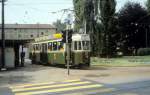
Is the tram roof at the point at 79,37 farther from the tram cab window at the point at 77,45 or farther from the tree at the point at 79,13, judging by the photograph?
the tree at the point at 79,13

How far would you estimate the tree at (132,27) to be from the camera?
260ft

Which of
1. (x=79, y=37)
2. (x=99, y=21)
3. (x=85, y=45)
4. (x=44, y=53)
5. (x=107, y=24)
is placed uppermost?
(x=99, y=21)

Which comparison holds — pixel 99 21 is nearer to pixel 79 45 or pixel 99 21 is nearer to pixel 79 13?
pixel 79 13

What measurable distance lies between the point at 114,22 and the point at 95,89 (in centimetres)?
4983

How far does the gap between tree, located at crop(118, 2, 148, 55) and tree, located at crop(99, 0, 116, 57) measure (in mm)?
11229

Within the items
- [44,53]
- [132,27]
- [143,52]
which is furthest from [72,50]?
[132,27]

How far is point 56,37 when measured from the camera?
3616cm

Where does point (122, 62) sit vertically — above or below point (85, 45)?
below

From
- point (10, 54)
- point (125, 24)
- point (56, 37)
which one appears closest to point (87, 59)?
point (56, 37)

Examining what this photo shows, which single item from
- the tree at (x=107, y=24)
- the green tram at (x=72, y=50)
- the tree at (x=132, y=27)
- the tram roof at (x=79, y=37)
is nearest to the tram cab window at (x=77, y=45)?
the green tram at (x=72, y=50)

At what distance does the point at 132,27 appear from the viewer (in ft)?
262

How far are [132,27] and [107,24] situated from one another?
46.3 feet

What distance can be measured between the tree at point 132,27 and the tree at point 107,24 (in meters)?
11.2

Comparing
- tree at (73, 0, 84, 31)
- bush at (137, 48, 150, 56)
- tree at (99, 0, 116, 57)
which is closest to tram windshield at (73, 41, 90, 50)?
tree at (73, 0, 84, 31)
